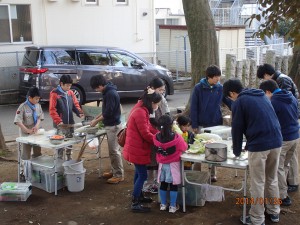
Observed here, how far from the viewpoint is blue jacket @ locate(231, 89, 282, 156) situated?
4543 millimetres

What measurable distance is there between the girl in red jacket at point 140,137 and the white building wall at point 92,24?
10147mm

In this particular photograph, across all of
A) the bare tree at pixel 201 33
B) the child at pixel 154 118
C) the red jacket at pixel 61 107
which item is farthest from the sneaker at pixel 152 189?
the bare tree at pixel 201 33

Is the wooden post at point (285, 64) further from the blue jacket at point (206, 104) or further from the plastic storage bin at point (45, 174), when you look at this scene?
the plastic storage bin at point (45, 174)

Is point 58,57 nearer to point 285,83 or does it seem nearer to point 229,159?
point 285,83

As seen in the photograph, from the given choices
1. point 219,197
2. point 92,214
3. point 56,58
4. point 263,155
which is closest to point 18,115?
point 92,214

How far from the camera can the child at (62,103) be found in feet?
21.7

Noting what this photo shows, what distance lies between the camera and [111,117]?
A: 247 inches

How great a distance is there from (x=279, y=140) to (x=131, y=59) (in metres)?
9.16

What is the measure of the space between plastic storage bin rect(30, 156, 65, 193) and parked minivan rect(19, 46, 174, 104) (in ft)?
19.2

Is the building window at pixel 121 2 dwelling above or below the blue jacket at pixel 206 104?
above

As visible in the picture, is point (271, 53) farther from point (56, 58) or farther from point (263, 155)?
point (263, 155)

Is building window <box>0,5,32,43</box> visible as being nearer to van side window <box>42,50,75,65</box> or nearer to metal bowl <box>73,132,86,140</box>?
van side window <box>42,50,75,65</box>

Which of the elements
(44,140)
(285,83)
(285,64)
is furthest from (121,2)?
(285,83)

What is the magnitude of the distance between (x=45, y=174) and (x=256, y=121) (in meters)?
3.24
